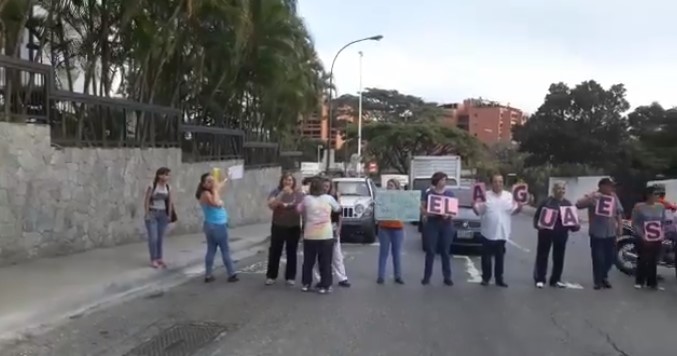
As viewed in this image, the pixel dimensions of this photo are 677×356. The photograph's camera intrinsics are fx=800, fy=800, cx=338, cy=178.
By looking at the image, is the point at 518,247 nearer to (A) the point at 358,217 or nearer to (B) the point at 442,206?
(A) the point at 358,217

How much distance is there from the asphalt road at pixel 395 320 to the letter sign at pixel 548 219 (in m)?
0.97

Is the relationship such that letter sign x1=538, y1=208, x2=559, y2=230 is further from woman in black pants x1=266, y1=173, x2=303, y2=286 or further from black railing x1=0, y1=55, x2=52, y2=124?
black railing x1=0, y1=55, x2=52, y2=124

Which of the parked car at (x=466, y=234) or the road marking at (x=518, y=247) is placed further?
the road marking at (x=518, y=247)

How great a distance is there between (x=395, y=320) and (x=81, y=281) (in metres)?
4.79

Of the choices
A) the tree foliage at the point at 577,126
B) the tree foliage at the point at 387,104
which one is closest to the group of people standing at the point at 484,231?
the tree foliage at the point at 577,126

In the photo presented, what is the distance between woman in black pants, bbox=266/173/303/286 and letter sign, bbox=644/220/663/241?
5.23 metres

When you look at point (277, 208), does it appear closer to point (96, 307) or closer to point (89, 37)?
point (96, 307)

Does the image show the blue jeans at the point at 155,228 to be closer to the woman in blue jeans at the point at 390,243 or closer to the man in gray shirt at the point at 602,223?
the woman in blue jeans at the point at 390,243

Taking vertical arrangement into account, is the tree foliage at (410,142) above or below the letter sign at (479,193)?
above

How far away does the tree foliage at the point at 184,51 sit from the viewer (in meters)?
17.3

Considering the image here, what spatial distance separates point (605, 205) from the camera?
39.8 ft

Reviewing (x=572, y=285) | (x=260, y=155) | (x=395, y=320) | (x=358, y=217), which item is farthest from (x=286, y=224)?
(x=260, y=155)

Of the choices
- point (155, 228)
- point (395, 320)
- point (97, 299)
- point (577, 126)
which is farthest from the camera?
point (577, 126)

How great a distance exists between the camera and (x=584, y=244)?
22.9 m
